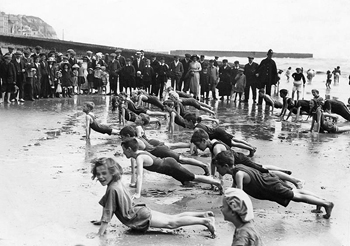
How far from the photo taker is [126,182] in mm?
8211

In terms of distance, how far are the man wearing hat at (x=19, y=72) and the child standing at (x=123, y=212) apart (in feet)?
44.1

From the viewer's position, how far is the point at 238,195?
3734 millimetres

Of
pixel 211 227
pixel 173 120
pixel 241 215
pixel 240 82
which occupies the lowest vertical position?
pixel 211 227

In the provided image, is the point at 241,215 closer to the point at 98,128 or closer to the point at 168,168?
the point at 168,168

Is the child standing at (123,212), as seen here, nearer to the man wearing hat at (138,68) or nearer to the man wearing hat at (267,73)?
the man wearing hat at (267,73)

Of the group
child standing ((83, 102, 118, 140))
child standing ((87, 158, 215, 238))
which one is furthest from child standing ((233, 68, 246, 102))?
child standing ((87, 158, 215, 238))

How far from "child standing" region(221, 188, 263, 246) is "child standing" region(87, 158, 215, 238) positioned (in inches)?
81.0

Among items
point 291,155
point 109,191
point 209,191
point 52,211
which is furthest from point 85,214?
point 291,155

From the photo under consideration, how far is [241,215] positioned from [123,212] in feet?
7.53

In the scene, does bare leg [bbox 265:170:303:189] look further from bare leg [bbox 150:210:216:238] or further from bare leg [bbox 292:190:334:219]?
bare leg [bbox 150:210:216:238]

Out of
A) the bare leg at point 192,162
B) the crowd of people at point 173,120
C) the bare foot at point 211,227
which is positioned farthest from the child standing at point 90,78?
the bare foot at point 211,227

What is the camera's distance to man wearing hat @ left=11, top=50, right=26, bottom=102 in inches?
708

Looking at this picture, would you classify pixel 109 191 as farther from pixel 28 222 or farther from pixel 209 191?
pixel 209 191

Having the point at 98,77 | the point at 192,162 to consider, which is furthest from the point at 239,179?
the point at 98,77
